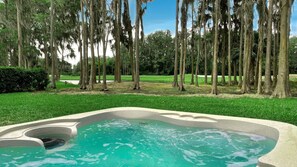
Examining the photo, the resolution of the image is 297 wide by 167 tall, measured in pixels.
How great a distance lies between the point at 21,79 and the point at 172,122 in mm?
12918

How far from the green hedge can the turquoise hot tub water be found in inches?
430

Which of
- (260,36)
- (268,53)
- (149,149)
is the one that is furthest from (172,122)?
(260,36)

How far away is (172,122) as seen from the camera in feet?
27.2

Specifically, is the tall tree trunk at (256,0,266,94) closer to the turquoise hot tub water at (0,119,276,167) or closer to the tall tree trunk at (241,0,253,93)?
the tall tree trunk at (241,0,253,93)

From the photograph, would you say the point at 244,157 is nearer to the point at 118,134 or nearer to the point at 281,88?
the point at 118,134

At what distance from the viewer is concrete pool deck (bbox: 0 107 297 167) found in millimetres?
4191

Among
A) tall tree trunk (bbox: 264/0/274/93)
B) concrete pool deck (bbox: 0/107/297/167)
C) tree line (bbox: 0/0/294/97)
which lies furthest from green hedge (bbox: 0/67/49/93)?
tall tree trunk (bbox: 264/0/274/93)

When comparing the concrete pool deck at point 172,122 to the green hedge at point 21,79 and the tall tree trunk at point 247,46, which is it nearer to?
the tall tree trunk at point 247,46

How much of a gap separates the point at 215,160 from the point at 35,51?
941 inches

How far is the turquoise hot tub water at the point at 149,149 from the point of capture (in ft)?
16.4

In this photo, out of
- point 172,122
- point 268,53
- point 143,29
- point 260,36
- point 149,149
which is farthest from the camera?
point 143,29

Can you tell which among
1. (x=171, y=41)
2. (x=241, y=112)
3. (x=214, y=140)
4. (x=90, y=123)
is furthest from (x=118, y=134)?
(x=171, y=41)

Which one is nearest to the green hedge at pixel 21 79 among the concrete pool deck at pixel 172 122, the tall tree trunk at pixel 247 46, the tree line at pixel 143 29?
the tree line at pixel 143 29

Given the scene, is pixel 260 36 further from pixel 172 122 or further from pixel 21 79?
pixel 21 79
